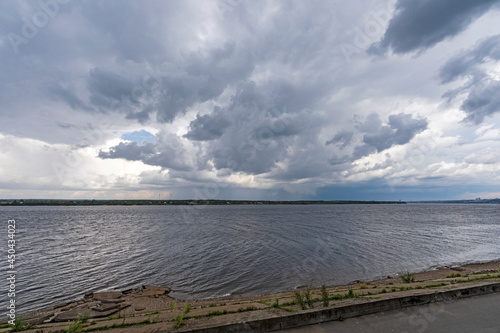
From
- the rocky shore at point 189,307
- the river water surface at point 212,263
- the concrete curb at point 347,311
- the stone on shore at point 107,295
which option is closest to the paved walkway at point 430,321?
the concrete curb at point 347,311

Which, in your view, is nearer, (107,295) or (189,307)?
(189,307)

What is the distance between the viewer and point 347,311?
26.1ft

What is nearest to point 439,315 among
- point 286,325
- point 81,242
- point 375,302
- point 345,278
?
point 375,302

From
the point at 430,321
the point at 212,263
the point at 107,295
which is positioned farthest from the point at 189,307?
the point at 212,263

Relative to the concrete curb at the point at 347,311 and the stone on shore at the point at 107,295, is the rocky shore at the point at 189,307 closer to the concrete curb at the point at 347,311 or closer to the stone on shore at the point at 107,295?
the stone on shore at the point at 107,295

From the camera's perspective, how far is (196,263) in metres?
25.7

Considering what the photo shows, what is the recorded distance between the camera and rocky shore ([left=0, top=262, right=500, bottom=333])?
26.6ft

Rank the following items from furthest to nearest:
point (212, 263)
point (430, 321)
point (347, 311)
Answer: point (212, 263), point (347, 311), point (430, 321)

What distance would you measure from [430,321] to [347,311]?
7.97ft

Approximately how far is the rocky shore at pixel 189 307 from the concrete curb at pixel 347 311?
167mm

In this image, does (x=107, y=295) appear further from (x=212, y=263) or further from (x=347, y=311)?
(x=347, y=311)

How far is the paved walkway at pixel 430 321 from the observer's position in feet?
23.3

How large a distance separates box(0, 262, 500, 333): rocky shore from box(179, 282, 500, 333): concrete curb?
0.17m

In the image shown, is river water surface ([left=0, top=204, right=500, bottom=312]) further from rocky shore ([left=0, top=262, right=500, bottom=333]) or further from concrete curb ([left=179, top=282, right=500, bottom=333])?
concrete curb ([left=179, top=282, right=500, bottom=333])
